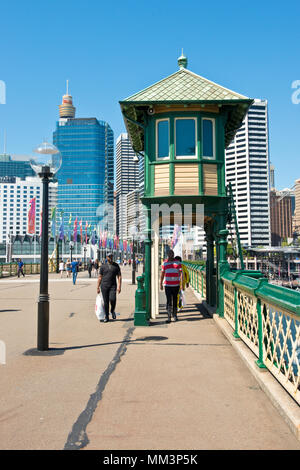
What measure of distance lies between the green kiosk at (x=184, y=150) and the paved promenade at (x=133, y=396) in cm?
285

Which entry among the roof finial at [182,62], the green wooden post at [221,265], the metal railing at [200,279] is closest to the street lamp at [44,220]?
the green wooden post at [221,265]

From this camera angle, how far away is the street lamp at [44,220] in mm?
7529

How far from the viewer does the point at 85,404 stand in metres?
4.76

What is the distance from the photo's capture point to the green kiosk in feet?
35.2

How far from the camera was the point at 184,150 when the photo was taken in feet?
35.8

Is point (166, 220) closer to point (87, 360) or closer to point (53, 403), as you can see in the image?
point (87, 360)

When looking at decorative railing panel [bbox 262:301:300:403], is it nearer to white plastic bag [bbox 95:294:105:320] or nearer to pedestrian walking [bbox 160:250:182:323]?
pedestrian walking [bbox 160:250:182:323]

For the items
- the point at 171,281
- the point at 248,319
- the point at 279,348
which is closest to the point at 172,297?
the point at 171,281

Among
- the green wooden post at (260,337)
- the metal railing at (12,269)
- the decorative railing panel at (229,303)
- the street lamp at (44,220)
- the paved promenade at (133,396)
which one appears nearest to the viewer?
the paved promenade at (133,396)

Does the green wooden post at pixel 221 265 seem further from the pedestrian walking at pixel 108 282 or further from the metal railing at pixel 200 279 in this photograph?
the metal railing at pixel 200 279

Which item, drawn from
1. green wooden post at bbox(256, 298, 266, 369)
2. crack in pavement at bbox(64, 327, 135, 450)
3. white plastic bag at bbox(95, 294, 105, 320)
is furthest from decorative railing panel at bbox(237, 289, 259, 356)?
white plastic bag at bbox(95, 294, 105, 320)

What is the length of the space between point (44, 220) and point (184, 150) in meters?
4.78

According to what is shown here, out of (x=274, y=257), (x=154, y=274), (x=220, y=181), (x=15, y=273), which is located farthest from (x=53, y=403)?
(x=274, y=257)
